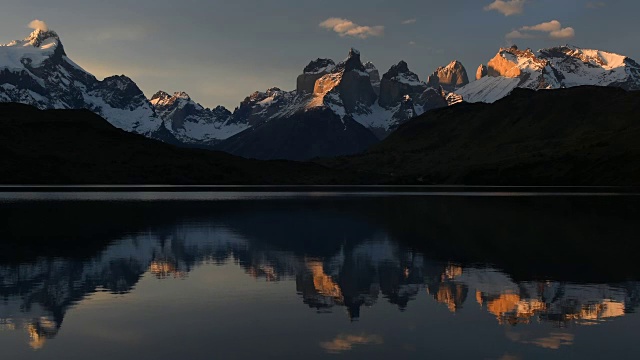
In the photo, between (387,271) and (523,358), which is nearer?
(523,358)

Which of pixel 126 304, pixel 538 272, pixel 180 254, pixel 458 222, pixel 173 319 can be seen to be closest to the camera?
pixel 173 319

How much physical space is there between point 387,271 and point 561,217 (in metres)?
54.8

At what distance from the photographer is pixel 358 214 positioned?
103 m

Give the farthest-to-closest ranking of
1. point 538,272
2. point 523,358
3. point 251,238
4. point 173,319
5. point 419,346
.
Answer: point 251,238, point 538,272, point 173,319, point 419,346, point 523,358

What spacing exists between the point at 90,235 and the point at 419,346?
49.0m

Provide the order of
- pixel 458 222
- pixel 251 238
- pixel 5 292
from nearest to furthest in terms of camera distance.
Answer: pixel 5 292 → pixel 251 238 → pixel 458 222

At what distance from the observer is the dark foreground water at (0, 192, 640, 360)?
2733 cm

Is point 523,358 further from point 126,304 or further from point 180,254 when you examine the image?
point 180,254

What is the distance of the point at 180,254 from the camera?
55.7 m

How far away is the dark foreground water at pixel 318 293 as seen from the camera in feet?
89.7

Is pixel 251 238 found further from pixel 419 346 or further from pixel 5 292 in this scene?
pixel 419 346

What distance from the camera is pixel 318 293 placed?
3903cm

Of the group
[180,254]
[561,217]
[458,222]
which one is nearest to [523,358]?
[180,254]

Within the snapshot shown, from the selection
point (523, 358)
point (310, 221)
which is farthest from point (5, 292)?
point (310, 221)
